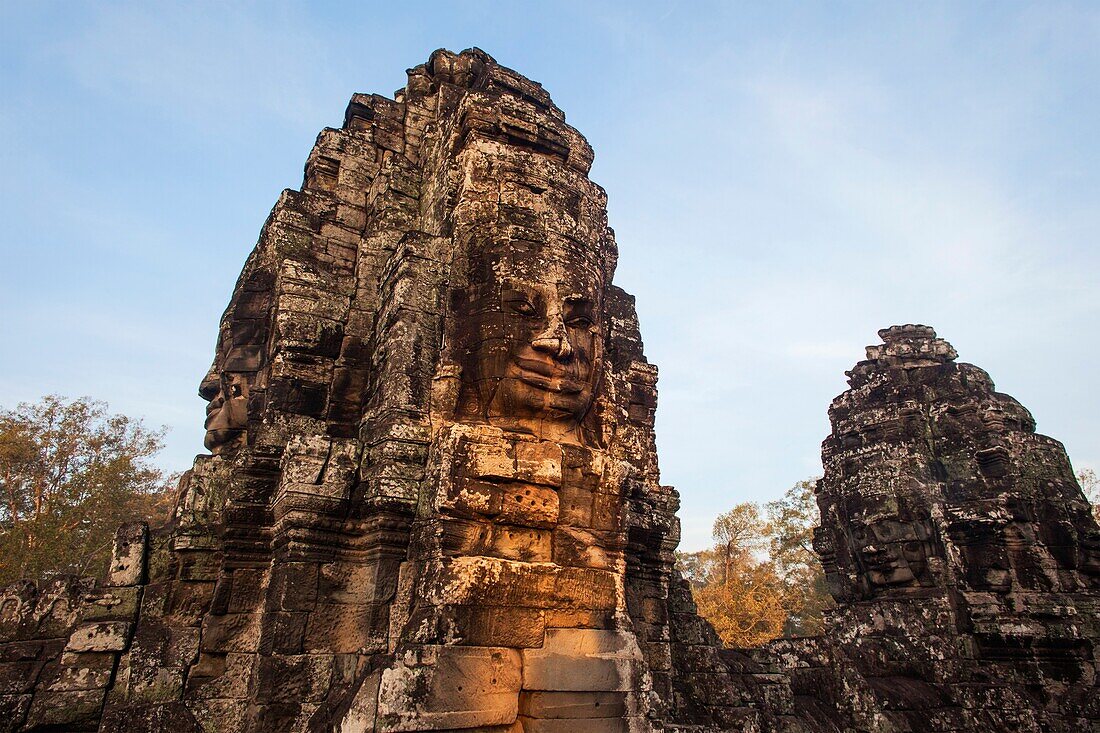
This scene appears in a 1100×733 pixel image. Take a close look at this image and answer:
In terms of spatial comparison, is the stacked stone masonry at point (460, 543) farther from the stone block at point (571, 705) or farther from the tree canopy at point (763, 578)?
the tree canopy at point (763, 578)

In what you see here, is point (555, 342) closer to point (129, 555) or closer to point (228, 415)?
point (228, 415)

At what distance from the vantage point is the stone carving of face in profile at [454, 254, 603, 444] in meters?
4.28

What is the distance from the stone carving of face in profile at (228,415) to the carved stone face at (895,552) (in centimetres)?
748

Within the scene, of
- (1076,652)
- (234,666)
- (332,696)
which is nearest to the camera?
(332,696)

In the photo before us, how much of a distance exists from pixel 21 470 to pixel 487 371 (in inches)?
964

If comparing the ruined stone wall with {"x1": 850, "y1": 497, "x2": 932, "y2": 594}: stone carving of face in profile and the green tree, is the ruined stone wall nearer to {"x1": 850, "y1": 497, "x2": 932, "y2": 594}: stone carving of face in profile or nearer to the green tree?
{"x1": 850, "y1": 497, "x2": 932, "y2": 594}: stone carving of face in profile

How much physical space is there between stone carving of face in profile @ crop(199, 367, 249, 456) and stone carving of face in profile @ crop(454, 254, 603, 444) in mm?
2808

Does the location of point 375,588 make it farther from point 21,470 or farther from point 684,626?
point 21,470

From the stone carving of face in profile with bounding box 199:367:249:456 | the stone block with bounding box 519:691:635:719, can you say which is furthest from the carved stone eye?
the stone carving of face in profile with bounding box 199:367:249:456

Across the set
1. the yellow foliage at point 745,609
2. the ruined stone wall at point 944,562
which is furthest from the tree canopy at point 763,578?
the ruined stone wall at point 944,562

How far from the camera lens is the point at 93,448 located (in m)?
23.0

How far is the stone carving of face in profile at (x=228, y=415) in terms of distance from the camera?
6.09 metres

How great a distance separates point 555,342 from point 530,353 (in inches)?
7.4

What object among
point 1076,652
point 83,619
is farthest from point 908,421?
point 83,619
